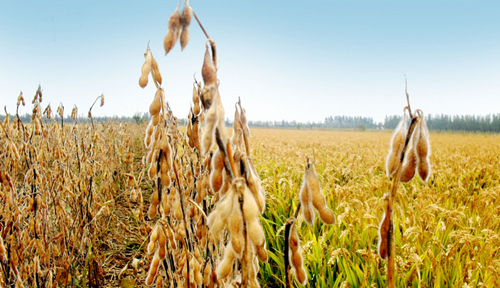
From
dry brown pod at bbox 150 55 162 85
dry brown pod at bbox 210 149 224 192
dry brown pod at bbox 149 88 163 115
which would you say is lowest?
dry brown pod at bbox 210 149 224 192

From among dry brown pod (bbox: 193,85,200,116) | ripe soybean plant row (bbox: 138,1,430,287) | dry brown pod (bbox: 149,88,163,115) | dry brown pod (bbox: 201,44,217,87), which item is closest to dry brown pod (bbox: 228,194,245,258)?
ripe soybean plant row (bbox: 138,1,430,287)

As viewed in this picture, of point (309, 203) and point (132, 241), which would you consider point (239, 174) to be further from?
point (132, 241)

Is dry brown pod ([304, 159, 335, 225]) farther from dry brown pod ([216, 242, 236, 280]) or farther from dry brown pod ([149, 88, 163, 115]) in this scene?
dry brown pod ([149, 88, 163, 115])

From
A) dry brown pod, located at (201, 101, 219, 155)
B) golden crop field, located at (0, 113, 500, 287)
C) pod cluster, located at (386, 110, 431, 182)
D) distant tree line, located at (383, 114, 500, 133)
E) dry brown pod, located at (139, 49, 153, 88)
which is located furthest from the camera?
distant tree line, located at (383, 114, 500, 133)

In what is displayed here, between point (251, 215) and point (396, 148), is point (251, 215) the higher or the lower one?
the lower one

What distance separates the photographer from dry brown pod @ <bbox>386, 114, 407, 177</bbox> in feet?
2.23

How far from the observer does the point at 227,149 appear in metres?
0.60

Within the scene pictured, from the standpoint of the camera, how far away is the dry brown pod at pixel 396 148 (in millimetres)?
681

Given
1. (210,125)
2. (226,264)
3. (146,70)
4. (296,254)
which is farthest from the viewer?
(146,70)

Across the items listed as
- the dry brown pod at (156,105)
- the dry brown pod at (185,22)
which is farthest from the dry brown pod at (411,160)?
the dry brown pod at (156,105)

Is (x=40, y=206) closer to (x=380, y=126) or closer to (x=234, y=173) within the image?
(x=234, y=173)

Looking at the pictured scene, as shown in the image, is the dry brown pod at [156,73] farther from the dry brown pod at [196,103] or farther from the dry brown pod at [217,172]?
the dry brown pod at [217,172]

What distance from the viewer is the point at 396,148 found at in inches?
27.2

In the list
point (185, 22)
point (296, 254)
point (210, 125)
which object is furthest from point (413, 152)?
point (185, 22)
